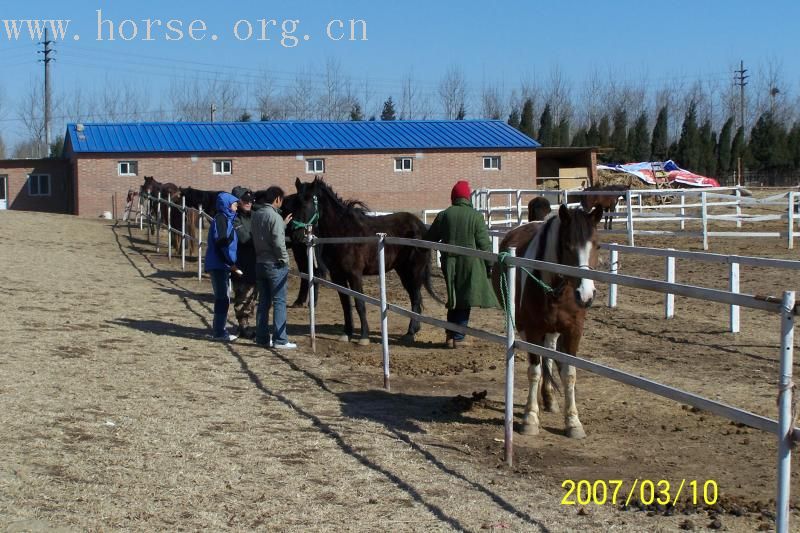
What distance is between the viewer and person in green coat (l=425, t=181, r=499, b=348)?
30.5ft

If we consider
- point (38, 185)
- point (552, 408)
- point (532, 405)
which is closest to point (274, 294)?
point (552, 408)

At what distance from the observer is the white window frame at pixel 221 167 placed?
41.9 metres

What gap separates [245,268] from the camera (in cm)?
1058

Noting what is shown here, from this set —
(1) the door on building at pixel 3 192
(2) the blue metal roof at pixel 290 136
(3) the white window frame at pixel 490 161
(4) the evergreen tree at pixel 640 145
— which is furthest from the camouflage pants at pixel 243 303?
(4) the evergreen tree at pixel 640 145

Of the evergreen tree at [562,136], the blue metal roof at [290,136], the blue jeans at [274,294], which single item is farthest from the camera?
the evergreen tree at [562,136]

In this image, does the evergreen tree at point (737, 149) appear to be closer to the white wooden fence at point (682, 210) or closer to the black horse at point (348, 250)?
the white wooden fence at point (682, 210)

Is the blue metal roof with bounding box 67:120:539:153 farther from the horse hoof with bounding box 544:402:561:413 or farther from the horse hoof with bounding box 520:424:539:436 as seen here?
the horse hoof with bounding box 520:424:539:436

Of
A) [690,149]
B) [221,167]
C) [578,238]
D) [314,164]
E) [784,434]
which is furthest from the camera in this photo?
[690,149]

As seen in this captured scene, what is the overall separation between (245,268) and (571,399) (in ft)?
17.3

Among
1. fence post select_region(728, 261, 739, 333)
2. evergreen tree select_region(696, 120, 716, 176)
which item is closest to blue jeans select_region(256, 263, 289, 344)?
fence post select_region(728, 261, 739, 333)

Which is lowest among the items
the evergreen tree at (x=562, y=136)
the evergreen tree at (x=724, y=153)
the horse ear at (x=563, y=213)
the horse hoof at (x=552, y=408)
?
the horse hoof at (x=552, y=408)

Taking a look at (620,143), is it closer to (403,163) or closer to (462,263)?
(403,163)

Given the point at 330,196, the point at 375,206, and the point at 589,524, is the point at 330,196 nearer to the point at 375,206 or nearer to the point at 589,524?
the point at 589,524

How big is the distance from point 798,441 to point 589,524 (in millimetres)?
1293
